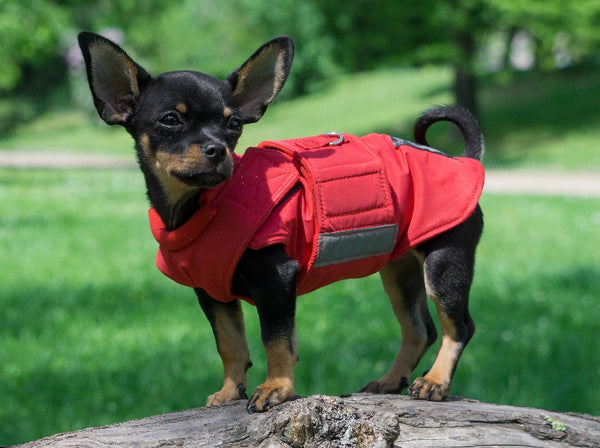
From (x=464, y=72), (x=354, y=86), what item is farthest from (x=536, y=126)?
(x=354, y=86)

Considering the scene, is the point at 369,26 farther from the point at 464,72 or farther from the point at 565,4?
the point at 565,4

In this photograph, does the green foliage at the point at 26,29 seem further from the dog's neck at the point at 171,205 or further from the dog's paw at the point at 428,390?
the dog's paw at the point at 428,390

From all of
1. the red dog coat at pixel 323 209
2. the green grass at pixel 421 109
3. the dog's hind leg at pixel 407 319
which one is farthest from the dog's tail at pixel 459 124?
the green grass at pixel 421 109

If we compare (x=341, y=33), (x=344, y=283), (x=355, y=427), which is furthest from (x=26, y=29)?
(x=355, y=427)

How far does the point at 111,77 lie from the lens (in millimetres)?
3186

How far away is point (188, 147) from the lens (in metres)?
3.01

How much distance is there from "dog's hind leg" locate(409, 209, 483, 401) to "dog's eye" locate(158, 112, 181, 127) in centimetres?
120

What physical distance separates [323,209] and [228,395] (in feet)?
2.87

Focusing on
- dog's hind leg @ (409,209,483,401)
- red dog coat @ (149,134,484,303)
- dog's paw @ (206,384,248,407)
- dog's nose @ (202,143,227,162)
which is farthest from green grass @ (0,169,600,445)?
dog's nose @ (202,143,227,162)

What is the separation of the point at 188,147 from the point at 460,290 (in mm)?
1303

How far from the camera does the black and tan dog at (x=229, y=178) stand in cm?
305

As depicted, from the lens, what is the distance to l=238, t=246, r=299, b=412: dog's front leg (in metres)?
3.12

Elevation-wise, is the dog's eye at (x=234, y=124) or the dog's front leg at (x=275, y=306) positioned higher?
the dog's eye at (x=234, y=124)

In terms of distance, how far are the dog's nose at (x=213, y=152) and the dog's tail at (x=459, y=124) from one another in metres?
1.28
